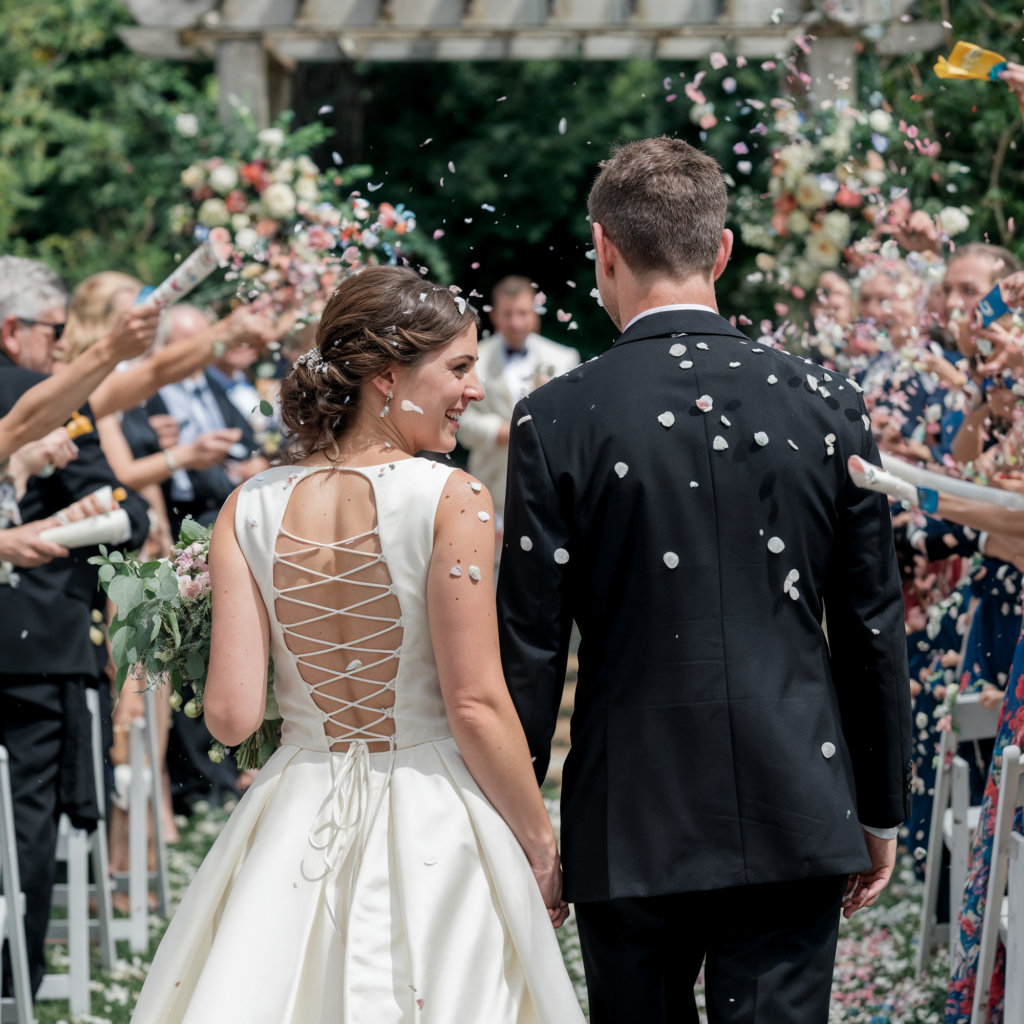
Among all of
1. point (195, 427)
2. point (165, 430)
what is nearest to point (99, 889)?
point (165, 430)

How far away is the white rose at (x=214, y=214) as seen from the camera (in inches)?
223

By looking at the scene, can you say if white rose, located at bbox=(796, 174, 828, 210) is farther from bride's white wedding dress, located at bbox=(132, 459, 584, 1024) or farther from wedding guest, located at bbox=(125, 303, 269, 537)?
bride's white wedding dress, located at bbox=(132, 459, 584, 1024)

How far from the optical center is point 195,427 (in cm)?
638

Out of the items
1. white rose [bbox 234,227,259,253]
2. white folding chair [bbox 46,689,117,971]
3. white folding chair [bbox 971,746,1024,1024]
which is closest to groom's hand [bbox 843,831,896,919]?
white folding chair [bbox 971,746,1024,1024]

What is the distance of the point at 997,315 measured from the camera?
333 cm

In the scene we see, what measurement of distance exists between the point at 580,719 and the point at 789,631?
0.39m

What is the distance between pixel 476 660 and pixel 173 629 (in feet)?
2.13

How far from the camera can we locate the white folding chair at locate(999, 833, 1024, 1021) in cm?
279

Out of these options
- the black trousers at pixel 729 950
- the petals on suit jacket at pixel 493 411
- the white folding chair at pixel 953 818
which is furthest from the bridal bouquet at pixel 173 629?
the petals on suit jacket at pixel 493 411

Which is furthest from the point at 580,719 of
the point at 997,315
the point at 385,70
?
the point at 385,70

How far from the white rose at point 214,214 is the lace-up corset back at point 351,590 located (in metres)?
3.53

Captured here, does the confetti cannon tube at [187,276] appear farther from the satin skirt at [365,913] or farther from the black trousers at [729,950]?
the black trousers at [729,950]

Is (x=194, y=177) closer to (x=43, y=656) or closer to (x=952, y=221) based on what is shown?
(x=43, y=656)

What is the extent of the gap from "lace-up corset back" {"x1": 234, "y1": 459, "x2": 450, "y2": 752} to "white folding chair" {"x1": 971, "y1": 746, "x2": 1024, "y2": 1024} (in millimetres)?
1223
